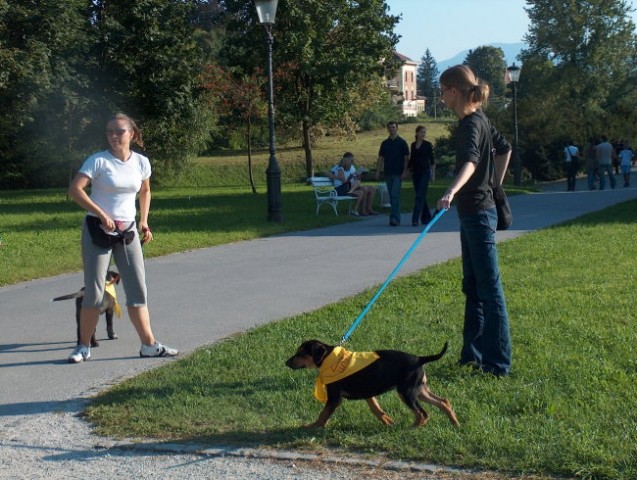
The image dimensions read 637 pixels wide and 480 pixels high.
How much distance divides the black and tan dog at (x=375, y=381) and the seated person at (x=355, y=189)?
1568cm

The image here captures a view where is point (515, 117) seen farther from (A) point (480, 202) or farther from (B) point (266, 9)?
(A) point (480, 202)

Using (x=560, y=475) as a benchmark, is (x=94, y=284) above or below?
above

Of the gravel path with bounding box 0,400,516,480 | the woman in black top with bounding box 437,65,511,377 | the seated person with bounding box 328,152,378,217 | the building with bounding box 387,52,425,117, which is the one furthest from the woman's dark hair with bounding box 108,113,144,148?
the building with bounding box 387,52,425,117

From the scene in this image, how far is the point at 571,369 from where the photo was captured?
6449mm

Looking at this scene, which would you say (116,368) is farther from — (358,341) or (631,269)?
(631,269)

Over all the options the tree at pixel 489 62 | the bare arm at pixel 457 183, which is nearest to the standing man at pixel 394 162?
the bare arm at pixel 457 183

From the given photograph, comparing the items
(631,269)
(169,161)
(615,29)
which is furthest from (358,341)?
(615,29)

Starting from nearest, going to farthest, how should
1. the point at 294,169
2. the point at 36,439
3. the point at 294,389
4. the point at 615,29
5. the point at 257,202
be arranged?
the point at 36,439, the point at 294,389, the point at 257,202, the point at 294,169, the point at 615,29

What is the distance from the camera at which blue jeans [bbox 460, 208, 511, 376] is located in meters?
6.20

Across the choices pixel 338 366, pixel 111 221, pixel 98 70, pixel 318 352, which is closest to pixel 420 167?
pixel 111 221

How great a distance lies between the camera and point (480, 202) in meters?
6.16

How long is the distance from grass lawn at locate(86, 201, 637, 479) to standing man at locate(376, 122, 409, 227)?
8.53m

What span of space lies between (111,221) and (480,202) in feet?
9.01

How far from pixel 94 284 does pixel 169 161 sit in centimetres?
3449
